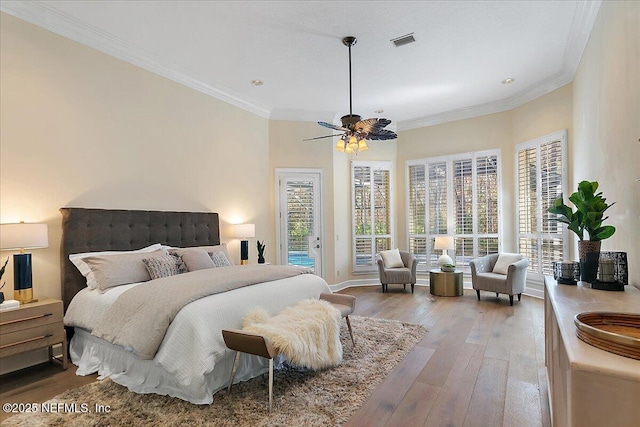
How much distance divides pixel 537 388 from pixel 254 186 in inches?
181

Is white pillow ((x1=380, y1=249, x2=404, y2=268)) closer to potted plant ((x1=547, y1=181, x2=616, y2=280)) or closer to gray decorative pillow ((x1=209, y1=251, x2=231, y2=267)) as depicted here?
gray decorative pillow ((x1=209, y1=251, x2=231, y2=267))

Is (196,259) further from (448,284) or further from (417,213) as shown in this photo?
(417,213)

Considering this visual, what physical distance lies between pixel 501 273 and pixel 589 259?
3627 mm

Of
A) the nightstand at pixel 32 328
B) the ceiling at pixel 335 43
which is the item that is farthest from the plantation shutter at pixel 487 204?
the nightstand at pixel 32 328

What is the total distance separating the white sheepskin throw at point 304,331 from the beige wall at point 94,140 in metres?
2.31

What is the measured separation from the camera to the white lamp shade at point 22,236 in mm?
2811

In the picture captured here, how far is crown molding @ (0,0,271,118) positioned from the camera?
10.7 ft

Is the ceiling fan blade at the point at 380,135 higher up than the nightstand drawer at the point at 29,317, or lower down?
higher up

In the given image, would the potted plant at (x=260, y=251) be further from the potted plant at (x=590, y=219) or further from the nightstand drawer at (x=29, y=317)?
the potted plant at (x=590, y=219)

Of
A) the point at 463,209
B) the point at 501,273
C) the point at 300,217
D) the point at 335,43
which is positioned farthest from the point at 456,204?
the point at 335,43

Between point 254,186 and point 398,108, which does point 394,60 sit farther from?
point 254,186

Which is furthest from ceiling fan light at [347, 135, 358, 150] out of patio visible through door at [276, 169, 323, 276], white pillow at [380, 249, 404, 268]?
white pillow at [380, 249, 404, 268]

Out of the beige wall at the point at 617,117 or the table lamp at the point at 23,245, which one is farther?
the table lamp at the point at 23,245

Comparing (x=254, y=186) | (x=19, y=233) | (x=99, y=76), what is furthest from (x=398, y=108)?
(x=19, y=233)
